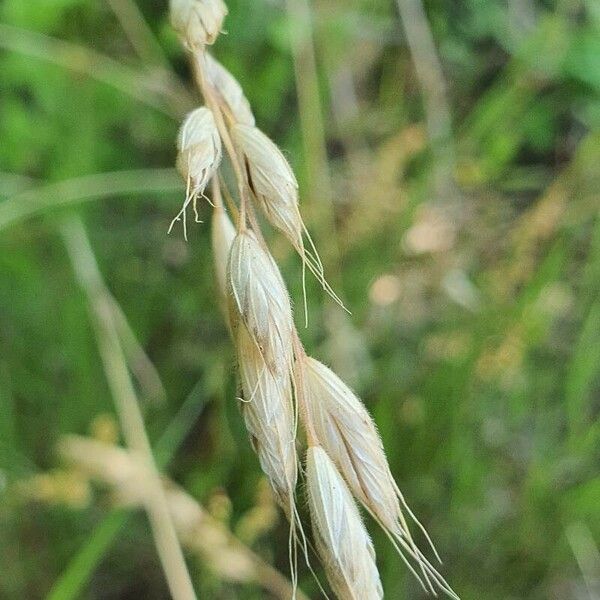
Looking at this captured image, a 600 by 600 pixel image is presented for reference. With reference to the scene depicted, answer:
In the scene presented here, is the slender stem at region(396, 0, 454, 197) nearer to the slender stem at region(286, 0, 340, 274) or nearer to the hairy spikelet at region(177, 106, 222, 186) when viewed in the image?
the slender stem at region(286, 0, 340, 274)

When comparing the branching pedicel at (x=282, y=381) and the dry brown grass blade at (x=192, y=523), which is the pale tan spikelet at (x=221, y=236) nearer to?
the branching pedicel at (x=282, y=381)

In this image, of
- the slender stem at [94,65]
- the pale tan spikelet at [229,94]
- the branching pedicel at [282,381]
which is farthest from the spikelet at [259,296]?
the slender stem at [94,65]

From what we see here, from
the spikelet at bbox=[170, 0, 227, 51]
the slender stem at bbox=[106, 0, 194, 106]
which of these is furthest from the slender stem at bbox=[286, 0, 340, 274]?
the spikelet at bbox=[170, 0, 227, 51]

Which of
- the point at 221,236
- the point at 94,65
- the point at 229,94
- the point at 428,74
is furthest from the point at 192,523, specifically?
the point at 428,74

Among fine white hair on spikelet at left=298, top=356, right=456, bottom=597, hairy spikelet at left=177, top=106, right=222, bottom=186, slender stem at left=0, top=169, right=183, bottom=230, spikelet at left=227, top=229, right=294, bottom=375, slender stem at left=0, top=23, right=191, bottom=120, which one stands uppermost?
slender stem at left=0, top=23, right=191, bottom=120

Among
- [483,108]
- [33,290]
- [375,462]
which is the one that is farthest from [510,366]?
[33,290]
